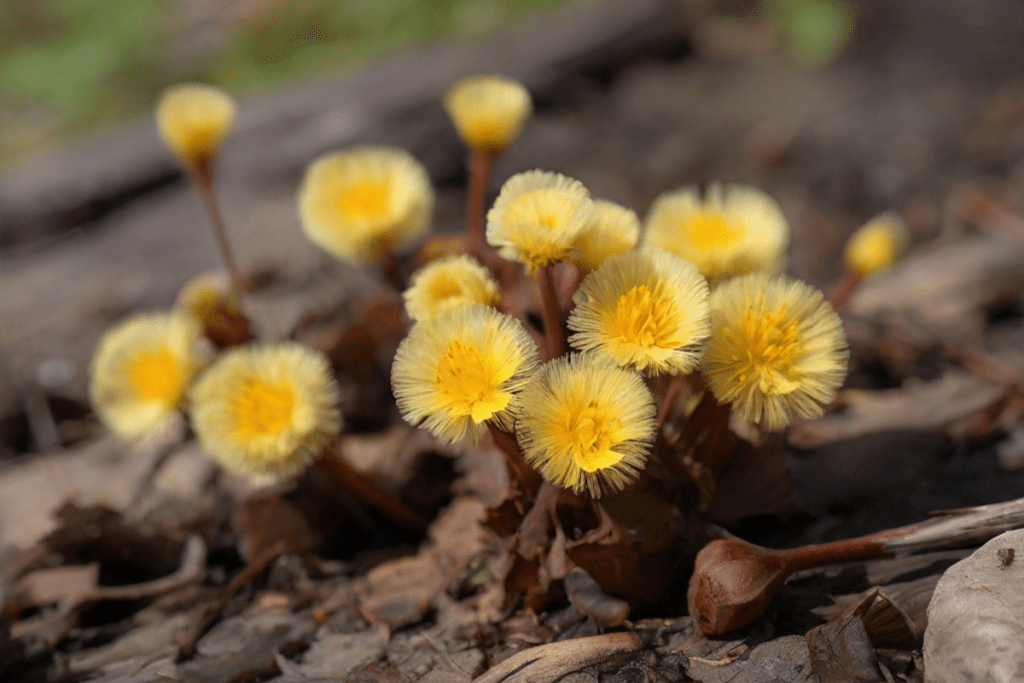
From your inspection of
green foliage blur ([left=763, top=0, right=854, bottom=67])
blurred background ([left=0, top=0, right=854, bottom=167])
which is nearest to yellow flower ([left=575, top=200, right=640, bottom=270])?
green foliage blur ([left=763, top=0, right=854, bottom=67])

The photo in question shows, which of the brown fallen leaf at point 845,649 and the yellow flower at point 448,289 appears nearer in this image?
the brown fallen leaf at point 845,649

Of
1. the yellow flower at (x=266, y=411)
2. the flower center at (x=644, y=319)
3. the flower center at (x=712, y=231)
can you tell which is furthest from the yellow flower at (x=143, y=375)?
the flower center at (x=712, y=231)

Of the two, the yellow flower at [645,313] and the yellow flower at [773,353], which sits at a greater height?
the yellow flower at [645,313]

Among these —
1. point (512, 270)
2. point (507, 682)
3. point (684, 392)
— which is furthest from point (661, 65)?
point (507, 682)

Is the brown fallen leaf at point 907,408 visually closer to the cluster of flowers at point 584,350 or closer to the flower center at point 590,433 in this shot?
the cluster of flowers at point 584,350

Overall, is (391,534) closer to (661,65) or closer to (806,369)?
(806,369)

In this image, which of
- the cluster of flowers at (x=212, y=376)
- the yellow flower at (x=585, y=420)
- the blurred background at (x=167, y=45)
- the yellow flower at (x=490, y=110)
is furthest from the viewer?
the blurred background at (x=167, y=45)

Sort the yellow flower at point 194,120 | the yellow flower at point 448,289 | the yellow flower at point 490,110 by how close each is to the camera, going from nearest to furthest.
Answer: the yellow flower at point 448,289
the yellow flower at point 490,110
the yellow flower at point 194,120
